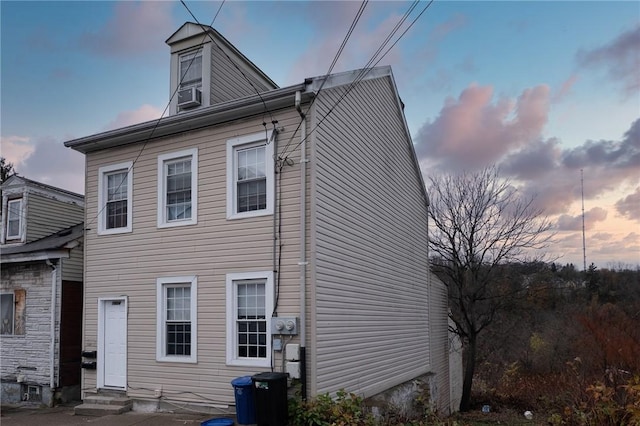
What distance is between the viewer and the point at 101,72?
46.6ft

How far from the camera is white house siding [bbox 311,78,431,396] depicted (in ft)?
33.8

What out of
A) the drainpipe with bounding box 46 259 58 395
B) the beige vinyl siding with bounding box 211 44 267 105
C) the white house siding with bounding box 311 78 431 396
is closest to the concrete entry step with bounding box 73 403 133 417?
the drainpipe with bounding box 46 259 58 395

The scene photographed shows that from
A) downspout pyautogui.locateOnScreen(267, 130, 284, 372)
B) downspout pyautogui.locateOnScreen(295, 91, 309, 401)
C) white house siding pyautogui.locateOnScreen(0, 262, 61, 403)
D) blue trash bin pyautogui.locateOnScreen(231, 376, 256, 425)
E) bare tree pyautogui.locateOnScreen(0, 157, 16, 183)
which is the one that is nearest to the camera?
blue trash bin pyautogui.locateOnScreen(231, 376, 256, 425)

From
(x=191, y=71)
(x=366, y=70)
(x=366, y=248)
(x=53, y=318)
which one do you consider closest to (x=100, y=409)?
(x=53, y=318)

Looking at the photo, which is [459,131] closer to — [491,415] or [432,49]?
[432,49]

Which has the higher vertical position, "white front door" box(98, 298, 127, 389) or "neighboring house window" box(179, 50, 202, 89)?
"neighboring house window" box(179, 50, 202, 89)

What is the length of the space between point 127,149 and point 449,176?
16546 mm

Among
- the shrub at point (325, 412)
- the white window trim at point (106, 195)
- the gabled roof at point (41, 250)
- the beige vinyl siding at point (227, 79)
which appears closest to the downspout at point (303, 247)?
the shrub at point (325, 412)

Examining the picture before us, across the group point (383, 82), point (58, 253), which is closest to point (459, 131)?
point (383, 82)

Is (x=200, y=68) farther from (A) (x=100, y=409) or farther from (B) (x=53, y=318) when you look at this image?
(A) (x=100, y=409)

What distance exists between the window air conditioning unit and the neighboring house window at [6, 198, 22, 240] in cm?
665

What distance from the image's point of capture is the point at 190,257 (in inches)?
443

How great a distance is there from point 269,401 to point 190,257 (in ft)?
12.4

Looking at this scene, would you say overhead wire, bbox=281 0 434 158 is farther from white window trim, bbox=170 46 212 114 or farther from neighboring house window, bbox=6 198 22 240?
neighboring house window, bbox=6 198 22 240
